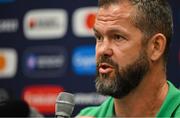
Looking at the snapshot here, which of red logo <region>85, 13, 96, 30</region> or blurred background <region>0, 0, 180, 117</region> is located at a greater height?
red logo <region>85, 13, 96, 30</region>

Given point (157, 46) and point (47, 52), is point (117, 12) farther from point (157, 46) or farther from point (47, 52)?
point (47, 52)

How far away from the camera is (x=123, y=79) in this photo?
1308 mm

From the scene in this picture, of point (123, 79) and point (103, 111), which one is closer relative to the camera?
point (123, 79)

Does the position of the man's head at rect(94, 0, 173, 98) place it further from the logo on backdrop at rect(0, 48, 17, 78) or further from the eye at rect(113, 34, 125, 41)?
the logo on backdrop at rect(0, 48, 17, 78)

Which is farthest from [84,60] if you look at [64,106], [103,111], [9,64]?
[64,106]

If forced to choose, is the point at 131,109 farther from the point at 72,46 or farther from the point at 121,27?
the point at 72,46

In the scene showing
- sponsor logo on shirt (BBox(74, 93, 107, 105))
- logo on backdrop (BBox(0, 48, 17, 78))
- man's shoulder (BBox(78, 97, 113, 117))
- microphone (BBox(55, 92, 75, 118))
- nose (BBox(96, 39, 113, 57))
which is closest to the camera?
microphone (BBox(55, 92, 75, 118))

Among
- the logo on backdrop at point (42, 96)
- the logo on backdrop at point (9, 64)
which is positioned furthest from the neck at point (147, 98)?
the logo on backdrop at point (9, 64)

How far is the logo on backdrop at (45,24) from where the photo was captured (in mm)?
2520

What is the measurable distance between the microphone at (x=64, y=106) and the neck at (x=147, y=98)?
0.26m

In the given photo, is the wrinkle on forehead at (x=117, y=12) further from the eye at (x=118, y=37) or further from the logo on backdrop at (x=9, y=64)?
the logo on backdrop at (x=9, y=64)

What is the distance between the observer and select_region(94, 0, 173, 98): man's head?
1.27 metres

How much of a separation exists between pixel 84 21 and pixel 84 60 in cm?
20

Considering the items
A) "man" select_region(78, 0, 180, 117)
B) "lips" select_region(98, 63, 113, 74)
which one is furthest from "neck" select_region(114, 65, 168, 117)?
"lips" select_region(98, 63, 113, 74)
